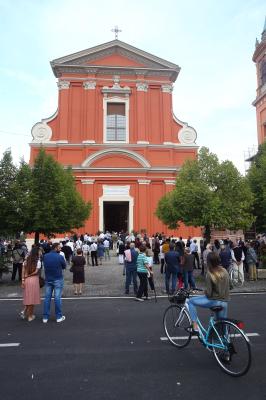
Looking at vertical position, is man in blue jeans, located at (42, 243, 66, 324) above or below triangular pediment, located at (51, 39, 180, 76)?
below

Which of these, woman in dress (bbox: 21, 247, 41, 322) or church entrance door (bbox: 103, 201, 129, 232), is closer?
woman in dress (bbox: 21, 247, 41, 322)

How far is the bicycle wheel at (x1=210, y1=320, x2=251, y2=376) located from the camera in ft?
16.6

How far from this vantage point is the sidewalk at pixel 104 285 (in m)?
13.1

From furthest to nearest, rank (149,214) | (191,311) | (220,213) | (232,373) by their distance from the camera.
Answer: (149,214), (220,213), (191,311), (232,373)

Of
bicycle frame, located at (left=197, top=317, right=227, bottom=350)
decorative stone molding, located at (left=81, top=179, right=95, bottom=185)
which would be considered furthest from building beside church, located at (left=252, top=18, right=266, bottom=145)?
bicycle frame, located at (left=197, top=317, right=227, bottom=350)

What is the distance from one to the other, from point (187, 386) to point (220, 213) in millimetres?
11407

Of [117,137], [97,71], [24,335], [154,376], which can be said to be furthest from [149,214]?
[154,376]

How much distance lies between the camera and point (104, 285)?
14.8m

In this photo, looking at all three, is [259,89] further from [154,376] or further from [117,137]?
[154,376]

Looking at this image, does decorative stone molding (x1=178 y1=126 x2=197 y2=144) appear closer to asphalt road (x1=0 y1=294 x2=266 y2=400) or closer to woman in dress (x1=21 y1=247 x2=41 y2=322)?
asphalt road (x1=0 y1=294 x2=266 y2=400)

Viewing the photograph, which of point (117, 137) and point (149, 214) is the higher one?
point (117, 137)

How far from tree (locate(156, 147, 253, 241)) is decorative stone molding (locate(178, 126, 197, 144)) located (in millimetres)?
15735

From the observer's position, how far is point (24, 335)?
7.50 metres

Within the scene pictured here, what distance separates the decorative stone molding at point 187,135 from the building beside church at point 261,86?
22.4 feet
